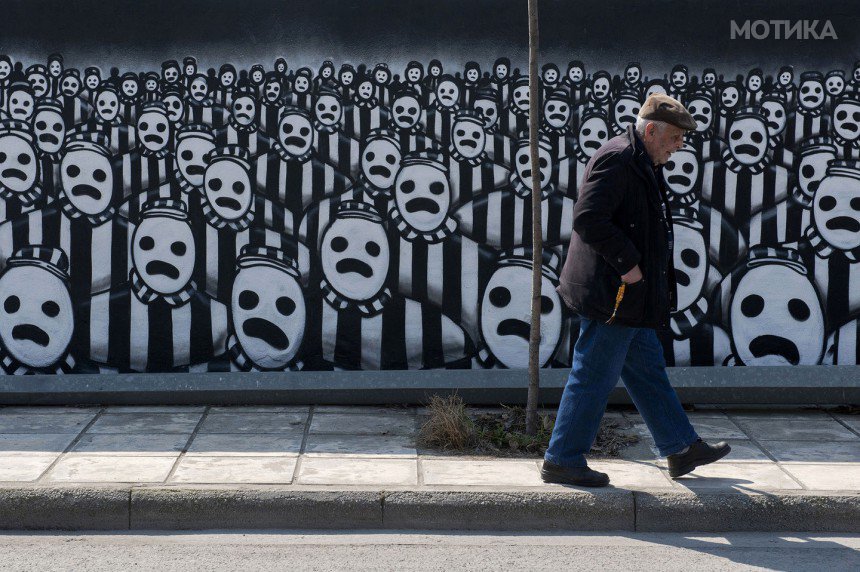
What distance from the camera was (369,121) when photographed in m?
6.42

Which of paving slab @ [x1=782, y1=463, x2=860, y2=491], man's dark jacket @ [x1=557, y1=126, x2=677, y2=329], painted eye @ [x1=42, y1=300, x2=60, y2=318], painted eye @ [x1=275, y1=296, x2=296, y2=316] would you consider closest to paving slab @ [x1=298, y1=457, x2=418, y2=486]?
man's dark jacket @ [x1=557, y1=126, x2=677, y2=329]

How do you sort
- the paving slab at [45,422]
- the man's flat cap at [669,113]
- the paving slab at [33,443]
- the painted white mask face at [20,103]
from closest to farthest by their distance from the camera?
the man's flat cap at [669,113], the paving slab at [33,443], the paving slab at [45,422], the painted white mask face at [20,103]

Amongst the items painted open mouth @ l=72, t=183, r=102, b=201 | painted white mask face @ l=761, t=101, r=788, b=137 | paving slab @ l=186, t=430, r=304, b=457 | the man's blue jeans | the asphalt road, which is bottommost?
the asphalt road

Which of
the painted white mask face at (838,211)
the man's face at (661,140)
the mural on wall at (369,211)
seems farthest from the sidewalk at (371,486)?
the man's face at (661,140)

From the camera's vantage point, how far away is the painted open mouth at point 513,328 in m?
6.48

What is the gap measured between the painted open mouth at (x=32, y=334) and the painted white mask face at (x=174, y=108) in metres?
1.52

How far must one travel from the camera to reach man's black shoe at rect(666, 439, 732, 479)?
197 inches

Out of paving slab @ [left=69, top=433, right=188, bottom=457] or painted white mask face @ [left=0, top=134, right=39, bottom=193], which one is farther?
painted white mask face @ [left=0, top=134, right=39, bottom=193]

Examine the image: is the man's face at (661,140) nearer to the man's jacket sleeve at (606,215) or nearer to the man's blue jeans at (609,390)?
the man's jacket sleeve at (606,215)

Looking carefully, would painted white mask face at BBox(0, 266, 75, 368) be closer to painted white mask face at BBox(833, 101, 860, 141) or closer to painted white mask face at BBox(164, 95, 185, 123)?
painted white mask face at BBox(164, 95, 185, 123)

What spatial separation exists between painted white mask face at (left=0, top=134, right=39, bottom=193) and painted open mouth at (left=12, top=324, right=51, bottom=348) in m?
0.83

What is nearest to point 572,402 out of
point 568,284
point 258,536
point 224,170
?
point 568,284

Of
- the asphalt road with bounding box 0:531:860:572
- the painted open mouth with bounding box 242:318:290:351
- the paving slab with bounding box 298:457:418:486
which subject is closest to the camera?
the asphalt road with bounding box 0:531:860:572

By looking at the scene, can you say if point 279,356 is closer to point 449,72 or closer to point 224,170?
point 224,170
